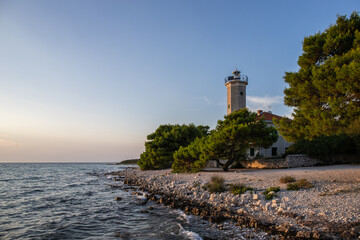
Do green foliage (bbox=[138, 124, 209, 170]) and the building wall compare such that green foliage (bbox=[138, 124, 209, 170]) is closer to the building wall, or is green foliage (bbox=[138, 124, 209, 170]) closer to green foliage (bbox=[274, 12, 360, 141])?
the building wall

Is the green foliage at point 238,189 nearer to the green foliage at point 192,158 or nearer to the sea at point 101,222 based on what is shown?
the sea at point 101,222

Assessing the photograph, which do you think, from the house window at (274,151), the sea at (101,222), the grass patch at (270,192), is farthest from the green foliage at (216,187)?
the house window at (274,151)

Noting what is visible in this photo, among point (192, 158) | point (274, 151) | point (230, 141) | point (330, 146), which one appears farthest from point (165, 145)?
point (330, 146)

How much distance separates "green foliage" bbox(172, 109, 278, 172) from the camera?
59.1 ft

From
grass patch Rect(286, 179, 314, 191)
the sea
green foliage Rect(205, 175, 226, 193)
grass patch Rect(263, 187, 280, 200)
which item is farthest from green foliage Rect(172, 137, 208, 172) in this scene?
grass patch Rect(286, 179, 314, 191)

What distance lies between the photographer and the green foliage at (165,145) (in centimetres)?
2924

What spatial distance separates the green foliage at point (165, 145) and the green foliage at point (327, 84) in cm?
1612

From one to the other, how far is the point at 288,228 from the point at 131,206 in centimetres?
786

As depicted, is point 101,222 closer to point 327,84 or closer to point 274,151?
point 327,84

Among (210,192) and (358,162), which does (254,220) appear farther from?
(358,162)

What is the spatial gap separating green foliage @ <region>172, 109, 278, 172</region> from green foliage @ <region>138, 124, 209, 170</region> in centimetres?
810

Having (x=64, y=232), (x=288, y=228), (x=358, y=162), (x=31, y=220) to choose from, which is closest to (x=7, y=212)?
(x=31, y=220)

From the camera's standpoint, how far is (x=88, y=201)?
13.9 metres

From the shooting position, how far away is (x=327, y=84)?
12461 mm
